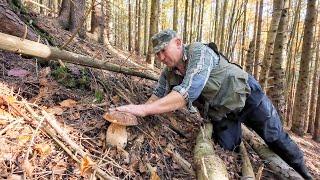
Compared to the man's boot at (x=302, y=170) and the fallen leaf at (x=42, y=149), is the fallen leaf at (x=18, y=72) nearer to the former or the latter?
the fallen leaf at (x=42, y=149)

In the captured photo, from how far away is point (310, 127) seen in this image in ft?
42.9

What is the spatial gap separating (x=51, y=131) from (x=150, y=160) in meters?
0.88

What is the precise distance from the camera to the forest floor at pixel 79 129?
2381 millimetres

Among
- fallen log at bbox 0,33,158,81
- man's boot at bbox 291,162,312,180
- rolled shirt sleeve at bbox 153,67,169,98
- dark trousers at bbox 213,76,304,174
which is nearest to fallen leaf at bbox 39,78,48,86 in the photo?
fallen log at bbox 0,33,158,81

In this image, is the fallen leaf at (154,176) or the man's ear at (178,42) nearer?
the fallen leaf at (154,176)

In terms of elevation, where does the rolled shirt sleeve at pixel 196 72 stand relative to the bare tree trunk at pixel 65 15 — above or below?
below

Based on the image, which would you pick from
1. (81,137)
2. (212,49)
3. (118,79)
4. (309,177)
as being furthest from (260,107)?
(81,137)

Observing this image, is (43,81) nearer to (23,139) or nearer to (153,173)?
(23,139)

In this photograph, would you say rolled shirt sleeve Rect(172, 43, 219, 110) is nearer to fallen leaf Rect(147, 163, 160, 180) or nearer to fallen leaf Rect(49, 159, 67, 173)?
fallen leaf Rect(147, 163, 160, 180)

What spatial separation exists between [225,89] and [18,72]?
2147 mm

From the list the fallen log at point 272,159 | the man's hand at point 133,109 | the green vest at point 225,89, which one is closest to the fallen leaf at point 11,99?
the man's hand at point 133,109

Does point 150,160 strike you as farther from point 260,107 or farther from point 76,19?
point 76,19

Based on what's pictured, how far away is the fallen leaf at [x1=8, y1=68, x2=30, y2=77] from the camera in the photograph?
323cm

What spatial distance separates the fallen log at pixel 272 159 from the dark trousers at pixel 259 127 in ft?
0.45
